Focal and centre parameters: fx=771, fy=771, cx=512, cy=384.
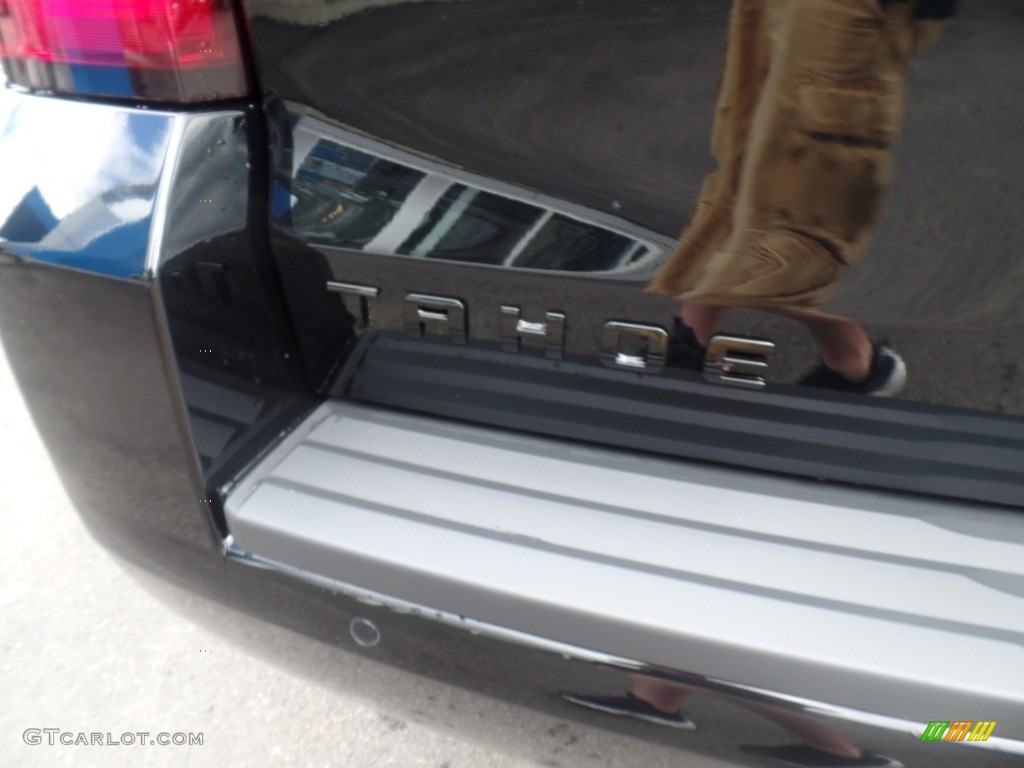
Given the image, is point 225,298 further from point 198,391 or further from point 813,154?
point 813,154

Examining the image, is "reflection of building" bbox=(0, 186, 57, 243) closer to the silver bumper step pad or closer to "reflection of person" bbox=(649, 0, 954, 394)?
the silver bumper step pad

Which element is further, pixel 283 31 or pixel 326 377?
pixel 326 377

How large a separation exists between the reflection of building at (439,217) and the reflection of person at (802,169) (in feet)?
0.27

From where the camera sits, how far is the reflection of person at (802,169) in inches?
31.0

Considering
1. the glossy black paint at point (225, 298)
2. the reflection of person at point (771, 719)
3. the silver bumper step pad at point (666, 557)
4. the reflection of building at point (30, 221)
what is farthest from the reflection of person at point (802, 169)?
the reflection of building at point (30, 221)

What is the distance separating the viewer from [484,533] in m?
0.99

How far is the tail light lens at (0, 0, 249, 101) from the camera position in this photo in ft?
3.14

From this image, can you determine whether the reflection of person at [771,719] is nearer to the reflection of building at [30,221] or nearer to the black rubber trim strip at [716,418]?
the black rubber trim strip at [716,418]

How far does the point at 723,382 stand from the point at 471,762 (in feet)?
3.72

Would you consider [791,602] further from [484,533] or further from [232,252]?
[232,252]

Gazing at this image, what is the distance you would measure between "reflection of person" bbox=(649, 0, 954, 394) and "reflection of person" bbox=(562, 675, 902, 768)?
16.2 inches

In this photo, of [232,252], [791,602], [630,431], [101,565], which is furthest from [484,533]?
[101,565]

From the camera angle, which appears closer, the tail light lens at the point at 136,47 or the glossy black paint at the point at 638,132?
the glossy black paint at the point at 638,132

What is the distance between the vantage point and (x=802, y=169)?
0.86 meters
